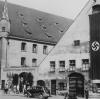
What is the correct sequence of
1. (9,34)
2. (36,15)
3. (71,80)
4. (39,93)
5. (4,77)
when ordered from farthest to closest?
(36,15), (9,34), (4,77), (71,80), (39,93)

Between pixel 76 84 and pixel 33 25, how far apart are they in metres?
26.5

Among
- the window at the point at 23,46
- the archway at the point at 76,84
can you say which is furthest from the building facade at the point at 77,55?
the window at the point at 23,46

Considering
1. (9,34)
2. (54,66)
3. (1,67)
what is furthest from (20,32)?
(54,66)

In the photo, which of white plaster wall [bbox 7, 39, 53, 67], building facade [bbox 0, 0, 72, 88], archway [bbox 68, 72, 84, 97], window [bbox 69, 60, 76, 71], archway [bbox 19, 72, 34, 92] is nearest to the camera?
archway [bbox 68, 72, 84, 97]

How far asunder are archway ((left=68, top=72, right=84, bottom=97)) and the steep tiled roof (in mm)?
19779

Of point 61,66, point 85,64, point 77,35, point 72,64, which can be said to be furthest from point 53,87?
point 77,35

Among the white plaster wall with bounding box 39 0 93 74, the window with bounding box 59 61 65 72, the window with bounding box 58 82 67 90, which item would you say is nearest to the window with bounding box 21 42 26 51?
the white plaster wall with bounding box 39 0 93 74

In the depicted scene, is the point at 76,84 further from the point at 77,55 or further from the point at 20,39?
the point at 20,39

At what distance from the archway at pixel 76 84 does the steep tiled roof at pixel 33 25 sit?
1978 centimetres

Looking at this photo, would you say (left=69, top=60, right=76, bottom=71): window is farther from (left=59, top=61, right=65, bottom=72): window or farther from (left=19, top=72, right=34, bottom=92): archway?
(left=19, top=72, right=34, bottom=92): archway

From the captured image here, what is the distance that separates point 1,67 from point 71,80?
17.4 metres

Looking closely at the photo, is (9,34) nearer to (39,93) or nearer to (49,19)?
(49,19)

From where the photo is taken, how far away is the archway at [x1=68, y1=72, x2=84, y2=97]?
4684 cm

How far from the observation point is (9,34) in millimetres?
62875
